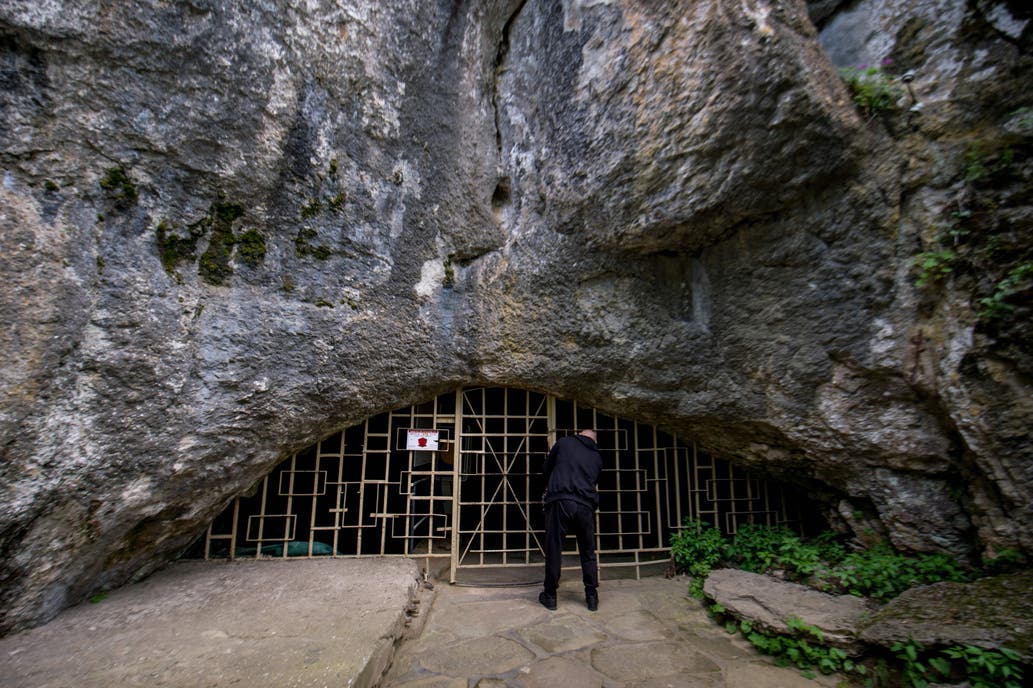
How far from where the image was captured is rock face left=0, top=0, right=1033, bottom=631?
3279 mm

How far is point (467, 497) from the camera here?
7.88 meters

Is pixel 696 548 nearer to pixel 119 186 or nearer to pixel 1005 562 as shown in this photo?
pixel 1005 562

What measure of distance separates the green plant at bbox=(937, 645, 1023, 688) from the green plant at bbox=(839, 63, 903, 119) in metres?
3.60

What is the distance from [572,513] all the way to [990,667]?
267 cm

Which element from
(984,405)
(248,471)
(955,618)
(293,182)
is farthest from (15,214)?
(984,405)

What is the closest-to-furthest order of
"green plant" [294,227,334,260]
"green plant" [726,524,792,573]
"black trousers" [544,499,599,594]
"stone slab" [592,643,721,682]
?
1. "stone slab" [592,643,721,682]
2. "green plant" [294,227,334,260]
3. "black trousers" [544,499,599,594]
4. "green plant" [726,524,792,573]

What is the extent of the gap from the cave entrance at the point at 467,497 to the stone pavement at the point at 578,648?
82 centimetres

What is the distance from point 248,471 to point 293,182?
242 centimetres

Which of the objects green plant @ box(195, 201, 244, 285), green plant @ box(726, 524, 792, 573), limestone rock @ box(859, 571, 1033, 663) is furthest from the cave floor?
green plant @ box(195, 201, 244, 285)

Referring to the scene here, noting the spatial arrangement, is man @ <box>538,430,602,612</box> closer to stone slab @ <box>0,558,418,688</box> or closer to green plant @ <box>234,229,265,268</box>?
stone slab @ <box>0,558,418,688</box>

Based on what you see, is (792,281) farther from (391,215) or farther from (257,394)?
(257,394)

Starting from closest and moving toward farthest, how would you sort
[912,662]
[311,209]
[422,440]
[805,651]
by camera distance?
1. [912,662]
2. [805,651]
3. [311,209]
4. [422,440]

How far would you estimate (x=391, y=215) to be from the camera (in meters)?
4.59

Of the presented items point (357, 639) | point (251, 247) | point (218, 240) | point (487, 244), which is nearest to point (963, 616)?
point (357, 639)
